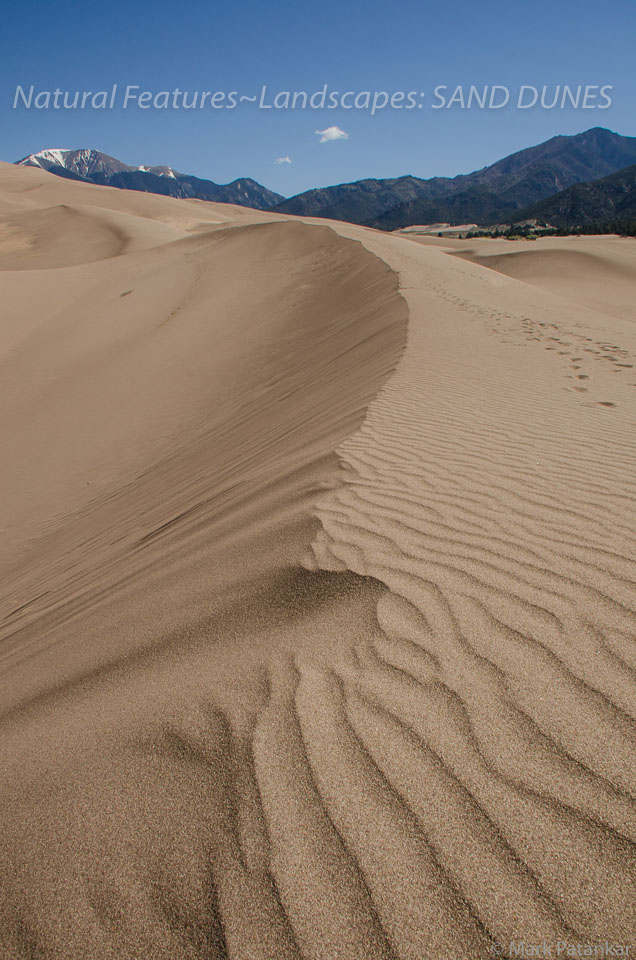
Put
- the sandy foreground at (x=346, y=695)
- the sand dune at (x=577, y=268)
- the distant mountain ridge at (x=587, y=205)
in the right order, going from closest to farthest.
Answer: the sandy foreground at (x=346, y=695), the sand dune at (x=577, y=268), the distant mountain ridge at (x=587, y=205)

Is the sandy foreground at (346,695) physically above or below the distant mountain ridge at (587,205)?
below

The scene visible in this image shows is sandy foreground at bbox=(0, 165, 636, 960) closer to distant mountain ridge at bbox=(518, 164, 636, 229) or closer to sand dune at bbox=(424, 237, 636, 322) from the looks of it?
sand dune at bbox=(424, 237, 636, 322)

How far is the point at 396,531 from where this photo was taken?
2406mm

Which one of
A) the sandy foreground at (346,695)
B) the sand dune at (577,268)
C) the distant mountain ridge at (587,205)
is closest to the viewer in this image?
the sandy foreground at (346,695)

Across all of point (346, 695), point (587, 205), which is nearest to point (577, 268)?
point (346, 695)

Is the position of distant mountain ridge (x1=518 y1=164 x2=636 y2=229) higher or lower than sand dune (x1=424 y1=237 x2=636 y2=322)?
higher

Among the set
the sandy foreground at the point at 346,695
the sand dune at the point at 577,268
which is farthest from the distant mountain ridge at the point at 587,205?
the sandy foreground at the point at 346,695

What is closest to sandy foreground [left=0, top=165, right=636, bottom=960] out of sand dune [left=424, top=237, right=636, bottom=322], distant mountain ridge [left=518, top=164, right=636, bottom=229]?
sand dune [left=424, top=237, right=636, bottom=322]

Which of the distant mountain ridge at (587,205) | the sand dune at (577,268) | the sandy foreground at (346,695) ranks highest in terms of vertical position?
the distant mountain ridge at (587,205)

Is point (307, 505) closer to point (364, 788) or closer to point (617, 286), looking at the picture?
point (364, 788)

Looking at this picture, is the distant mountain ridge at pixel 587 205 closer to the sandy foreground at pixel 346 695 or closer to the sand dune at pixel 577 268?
the sand dune at pixel 577 268

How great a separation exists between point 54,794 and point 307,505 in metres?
1.60

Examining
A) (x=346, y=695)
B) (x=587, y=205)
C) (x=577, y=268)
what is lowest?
(x=346, y=695)

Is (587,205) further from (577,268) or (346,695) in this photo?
(346,695)
